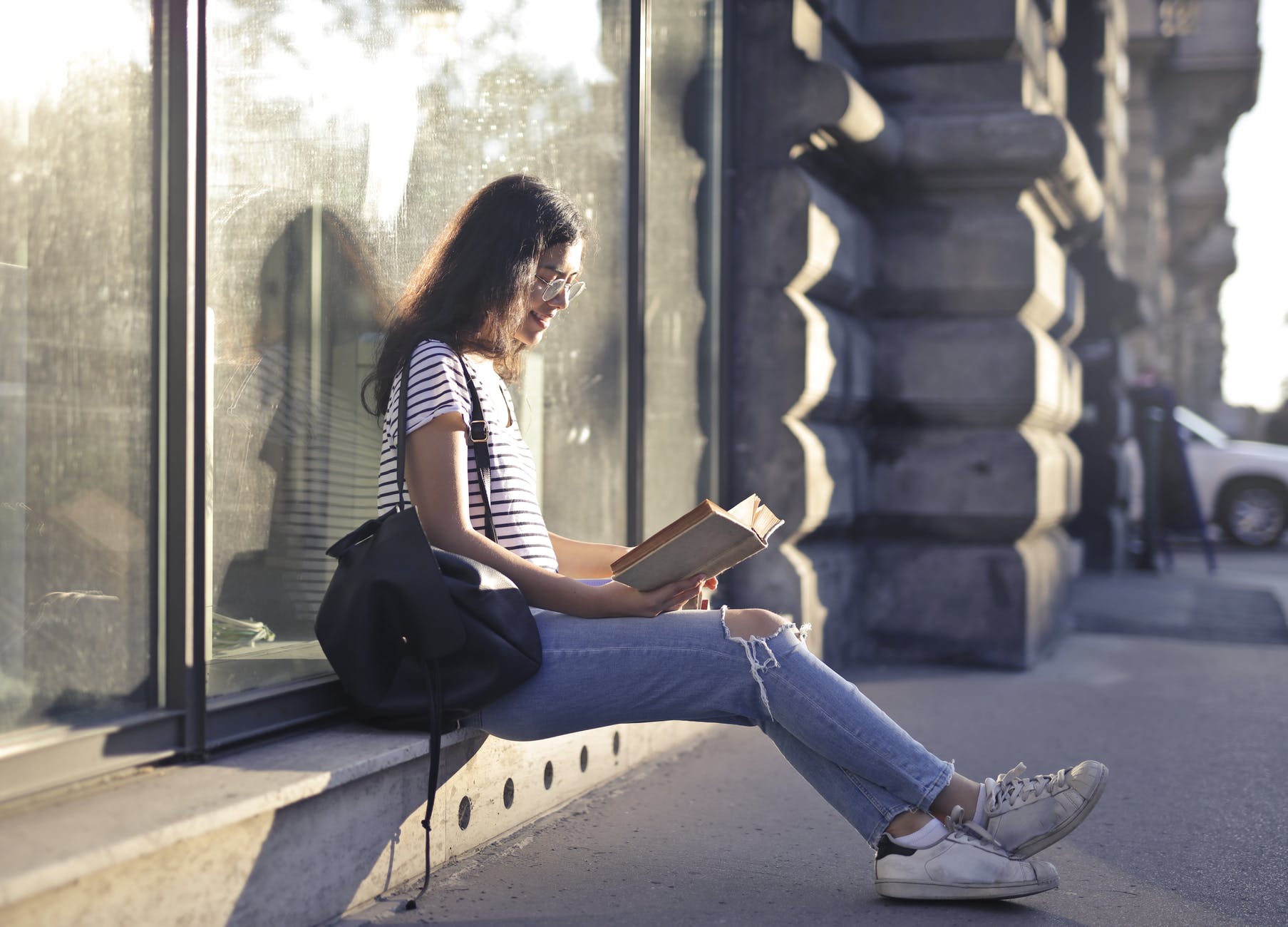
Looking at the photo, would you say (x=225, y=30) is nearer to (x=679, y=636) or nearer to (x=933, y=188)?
(x=679, y=636)

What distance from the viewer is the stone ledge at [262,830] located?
76.7 inches

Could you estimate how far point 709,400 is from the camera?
206 inches

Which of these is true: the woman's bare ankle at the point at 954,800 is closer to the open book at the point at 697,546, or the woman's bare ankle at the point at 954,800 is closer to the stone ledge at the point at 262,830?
the open book at the point at 697,546

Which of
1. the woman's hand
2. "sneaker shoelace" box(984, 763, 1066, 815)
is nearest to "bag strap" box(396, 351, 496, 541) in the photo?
the woman's hand

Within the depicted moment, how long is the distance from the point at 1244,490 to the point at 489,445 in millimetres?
14034

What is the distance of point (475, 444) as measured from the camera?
2768 mm

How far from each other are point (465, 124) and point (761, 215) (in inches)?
68.9

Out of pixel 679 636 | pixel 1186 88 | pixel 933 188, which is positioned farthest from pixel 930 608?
pixel 1186 88

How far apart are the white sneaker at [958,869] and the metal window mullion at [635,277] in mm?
2058

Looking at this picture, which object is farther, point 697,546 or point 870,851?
point 870,851

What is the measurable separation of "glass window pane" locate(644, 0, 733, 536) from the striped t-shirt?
5.85 feet

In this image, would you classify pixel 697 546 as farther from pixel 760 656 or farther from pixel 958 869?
pixel 958 869

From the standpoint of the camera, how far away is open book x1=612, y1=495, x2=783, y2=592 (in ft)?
8.36

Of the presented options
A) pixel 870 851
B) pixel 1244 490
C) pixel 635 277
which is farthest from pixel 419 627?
pixel 1244 490
